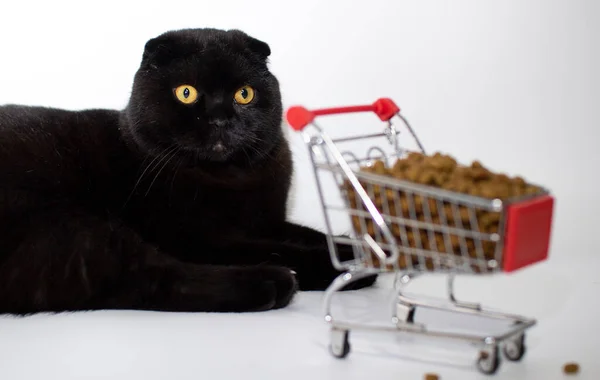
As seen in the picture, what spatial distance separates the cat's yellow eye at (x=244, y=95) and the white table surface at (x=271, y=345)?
51 centimetres

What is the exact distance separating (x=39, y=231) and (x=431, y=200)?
939 mm

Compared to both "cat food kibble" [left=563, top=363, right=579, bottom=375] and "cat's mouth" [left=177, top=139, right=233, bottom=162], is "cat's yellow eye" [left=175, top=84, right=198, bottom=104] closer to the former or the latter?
"cat's mouth" [left=177, top=139, right=233, bottom=162]

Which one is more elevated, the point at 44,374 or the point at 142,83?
the point at 142,83

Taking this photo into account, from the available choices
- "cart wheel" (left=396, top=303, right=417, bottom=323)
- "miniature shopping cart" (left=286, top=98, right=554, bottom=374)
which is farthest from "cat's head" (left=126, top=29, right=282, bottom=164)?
"cart wheel" (left=396, top=303, right=417, bottom=323)

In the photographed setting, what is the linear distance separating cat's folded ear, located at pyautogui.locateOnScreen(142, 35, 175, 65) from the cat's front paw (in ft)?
1.92

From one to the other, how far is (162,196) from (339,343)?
28.0 inches

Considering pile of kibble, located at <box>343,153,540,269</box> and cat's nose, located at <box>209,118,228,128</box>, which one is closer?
pile of kibble, located at <box>343,153,540,269</box>

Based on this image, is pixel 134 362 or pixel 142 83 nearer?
pixel 134 362

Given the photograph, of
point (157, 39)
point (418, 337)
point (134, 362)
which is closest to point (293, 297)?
point (418, 337)

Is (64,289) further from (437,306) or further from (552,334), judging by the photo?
(552,334)

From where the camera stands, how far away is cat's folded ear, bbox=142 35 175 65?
6.40ft

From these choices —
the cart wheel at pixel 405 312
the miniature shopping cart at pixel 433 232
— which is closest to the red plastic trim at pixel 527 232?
the miniature shopping cart at pixel 433 232

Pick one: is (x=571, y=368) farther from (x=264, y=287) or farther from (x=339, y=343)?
(x=264, y=287)

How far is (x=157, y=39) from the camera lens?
1.95 metres
